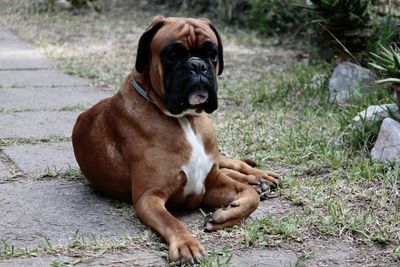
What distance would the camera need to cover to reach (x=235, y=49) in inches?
356

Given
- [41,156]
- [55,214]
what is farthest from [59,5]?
[55,214]

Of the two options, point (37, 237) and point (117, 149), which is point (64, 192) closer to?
point (117, 149)

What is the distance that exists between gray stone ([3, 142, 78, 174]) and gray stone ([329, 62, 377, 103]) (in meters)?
2.35

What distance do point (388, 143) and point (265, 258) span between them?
163 centimetres

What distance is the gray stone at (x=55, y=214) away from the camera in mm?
3551

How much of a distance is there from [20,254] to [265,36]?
7072 mm

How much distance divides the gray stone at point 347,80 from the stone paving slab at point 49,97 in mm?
2053

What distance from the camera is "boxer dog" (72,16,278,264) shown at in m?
3.69

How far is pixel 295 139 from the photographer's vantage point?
Answer: 17.2 ft

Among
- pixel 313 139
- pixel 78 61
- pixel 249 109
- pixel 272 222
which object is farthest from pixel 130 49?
pixel 272 222

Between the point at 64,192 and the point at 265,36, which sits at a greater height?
the point at 64,192

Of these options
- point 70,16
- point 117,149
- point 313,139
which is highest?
point 117,149

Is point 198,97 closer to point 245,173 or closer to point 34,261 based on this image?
point 245,173

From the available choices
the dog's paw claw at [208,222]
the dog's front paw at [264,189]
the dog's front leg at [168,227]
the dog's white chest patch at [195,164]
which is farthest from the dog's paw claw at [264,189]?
the dog's front leg at [168,227]
